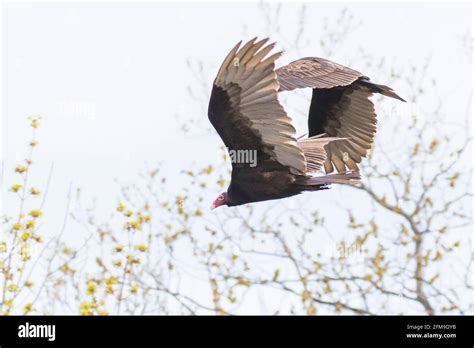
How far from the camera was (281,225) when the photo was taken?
1371 centimetres

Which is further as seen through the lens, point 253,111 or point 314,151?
point 314,151

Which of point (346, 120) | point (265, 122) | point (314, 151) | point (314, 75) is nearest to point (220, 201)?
point (314, 151)

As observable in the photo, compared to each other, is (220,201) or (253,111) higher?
(253,111)

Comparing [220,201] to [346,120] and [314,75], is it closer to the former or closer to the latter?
[314,75]

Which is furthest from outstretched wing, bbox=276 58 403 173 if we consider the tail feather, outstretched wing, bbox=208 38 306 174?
outstretched wing, bbox=208 38 306 174

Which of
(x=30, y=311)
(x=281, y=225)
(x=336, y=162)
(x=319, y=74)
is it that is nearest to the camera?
(x=30, y=311)

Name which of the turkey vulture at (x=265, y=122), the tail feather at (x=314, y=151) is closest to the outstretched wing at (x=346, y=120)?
the tail feather at (x=314, y=151)

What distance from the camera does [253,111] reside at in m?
7.75

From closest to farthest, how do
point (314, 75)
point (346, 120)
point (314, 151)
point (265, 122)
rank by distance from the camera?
1. point (265, 122)
2. point (314, 75)
3. point (314, 151)
4. point (346, 120)

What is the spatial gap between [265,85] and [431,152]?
675 cm

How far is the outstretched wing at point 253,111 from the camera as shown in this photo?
7.58 meters

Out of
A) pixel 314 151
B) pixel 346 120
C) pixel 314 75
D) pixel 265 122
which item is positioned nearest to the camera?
pixel 265 122
